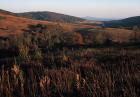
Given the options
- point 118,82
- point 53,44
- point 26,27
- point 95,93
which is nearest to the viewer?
point 95,93

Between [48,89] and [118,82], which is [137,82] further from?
[48,89]

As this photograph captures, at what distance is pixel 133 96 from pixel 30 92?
247 centimetres

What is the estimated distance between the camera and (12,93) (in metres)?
6.98

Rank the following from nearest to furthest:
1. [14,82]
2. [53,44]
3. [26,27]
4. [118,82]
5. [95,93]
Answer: [95,93] → [118,82] → [14,82] → [53,44] → [26,27]

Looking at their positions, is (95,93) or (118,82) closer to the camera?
(95,93)

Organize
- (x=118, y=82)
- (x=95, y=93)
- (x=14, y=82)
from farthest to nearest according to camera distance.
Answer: (x=14, y=82) → (x=118, y=82) → (x=95, y=93)

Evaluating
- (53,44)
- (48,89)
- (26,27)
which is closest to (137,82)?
(48,89)

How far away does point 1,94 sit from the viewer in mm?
6820

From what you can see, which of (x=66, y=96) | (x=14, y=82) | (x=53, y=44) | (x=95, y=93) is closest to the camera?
(x=95, y=93)

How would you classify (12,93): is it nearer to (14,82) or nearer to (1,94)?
(1,94)

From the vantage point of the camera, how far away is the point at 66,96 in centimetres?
666

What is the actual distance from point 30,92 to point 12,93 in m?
0.41

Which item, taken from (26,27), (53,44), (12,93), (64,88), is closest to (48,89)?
(64,88)

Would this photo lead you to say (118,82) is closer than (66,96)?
No
